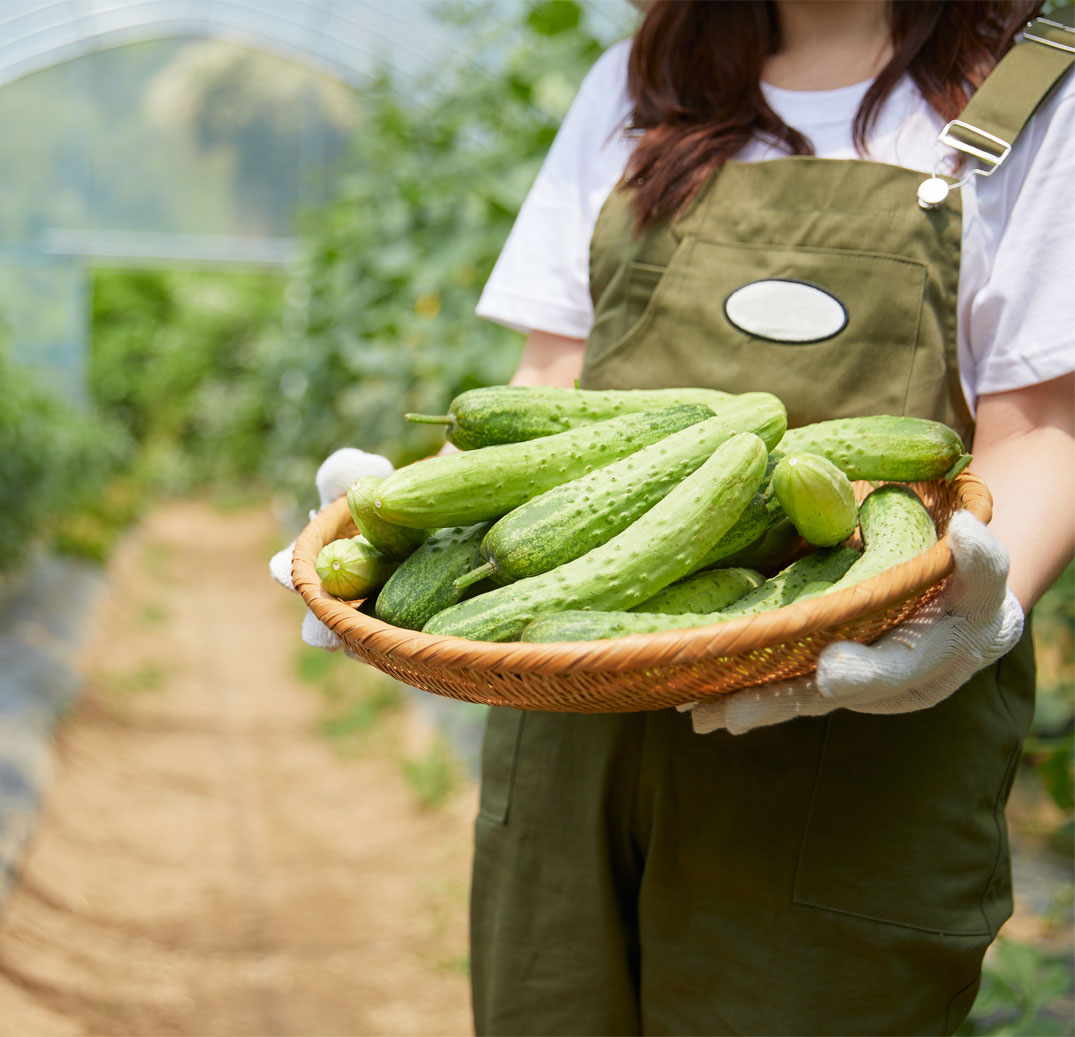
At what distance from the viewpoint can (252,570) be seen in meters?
8.97

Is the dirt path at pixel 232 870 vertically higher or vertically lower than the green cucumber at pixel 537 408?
lower

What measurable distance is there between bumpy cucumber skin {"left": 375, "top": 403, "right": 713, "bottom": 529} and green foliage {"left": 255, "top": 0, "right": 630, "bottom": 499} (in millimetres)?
2783

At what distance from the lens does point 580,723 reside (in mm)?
1479

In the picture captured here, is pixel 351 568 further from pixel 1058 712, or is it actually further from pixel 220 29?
pixel 220 29

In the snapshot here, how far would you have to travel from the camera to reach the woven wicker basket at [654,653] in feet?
3.25

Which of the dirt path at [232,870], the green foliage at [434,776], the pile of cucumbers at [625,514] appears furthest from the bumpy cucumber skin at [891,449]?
the green foliage at [434,776]

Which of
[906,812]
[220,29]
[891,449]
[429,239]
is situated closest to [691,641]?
[891,449]

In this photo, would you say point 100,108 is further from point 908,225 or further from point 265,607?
point 908,225

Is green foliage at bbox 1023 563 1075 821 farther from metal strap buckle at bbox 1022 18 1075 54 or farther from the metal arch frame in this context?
the metal arch frame

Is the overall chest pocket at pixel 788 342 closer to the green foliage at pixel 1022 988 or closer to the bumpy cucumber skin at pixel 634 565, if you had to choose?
the bumpy cucumber skin at pixel 634 565

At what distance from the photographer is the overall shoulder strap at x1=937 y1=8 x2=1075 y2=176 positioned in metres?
1.26

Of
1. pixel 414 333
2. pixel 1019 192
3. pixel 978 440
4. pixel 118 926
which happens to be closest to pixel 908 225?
pixel 1019 192

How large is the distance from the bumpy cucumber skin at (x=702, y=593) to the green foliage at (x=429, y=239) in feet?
9.44

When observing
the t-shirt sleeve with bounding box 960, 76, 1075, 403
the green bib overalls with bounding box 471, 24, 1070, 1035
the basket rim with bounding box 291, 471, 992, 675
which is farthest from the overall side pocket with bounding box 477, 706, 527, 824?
the t-shirt sleeve with bounding box 960, 76, 1075, 403
